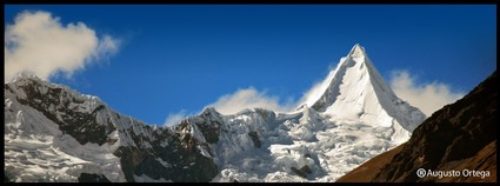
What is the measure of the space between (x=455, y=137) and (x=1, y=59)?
348 feet

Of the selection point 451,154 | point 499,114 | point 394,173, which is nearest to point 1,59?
point 499,114

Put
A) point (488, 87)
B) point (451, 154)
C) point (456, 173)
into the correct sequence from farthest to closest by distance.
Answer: point (488, 87) → point (451, 154) → point (456, 173)

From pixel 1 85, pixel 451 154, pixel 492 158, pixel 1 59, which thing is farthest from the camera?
pixel 451 154

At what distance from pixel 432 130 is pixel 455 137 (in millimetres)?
12696

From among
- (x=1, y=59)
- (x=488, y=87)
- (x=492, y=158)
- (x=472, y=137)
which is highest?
(x=488, y=87)

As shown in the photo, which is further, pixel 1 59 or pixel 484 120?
pixel 484 120

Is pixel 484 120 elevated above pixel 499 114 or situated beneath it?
elevated above

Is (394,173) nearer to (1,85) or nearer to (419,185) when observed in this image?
(419,185)

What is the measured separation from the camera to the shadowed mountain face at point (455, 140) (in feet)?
453

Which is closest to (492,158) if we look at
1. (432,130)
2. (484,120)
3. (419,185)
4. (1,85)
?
(419,185)

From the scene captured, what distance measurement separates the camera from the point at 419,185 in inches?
4289

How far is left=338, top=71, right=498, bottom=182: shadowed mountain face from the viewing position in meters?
138

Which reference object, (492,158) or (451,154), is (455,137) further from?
(492,158)

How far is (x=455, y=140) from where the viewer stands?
147875 millimetres
